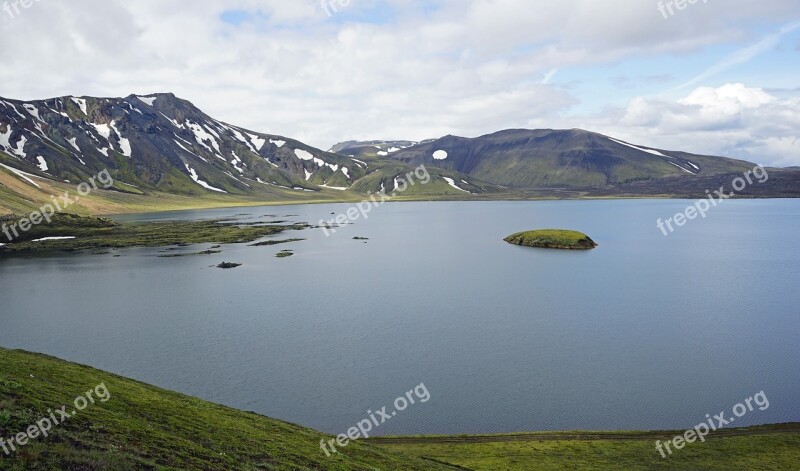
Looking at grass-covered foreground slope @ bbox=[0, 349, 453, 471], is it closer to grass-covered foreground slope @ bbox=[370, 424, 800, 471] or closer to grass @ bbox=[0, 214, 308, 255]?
grass-covered foreground slope @ bbox=[370, 424, 800, 471]

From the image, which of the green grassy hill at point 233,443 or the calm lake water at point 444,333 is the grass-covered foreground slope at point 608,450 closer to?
the green grassy hill at point 233,443

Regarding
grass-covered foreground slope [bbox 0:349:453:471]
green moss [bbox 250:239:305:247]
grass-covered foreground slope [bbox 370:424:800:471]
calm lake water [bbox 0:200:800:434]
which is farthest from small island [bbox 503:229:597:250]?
grass-covered foreground slope [bbox 0:349:453:471]

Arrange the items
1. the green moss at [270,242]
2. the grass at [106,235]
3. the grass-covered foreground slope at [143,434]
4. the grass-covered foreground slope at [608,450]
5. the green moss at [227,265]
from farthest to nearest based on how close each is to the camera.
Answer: the green moss at [270,242] < the grass at [106,235] < the green moss at [227,265] < the grass-covered foreground slope at [608,450] < the grass-covered foreground slope at [143,434]

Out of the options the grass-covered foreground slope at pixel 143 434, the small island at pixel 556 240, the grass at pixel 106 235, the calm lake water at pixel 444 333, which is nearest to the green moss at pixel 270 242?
the grass at pixel 106 235

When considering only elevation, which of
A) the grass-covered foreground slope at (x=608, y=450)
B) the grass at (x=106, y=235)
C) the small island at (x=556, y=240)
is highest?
the grass at (x=106, y=235)

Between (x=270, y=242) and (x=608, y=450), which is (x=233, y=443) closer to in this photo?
(x=608, y=450)

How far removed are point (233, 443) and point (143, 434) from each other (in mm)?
4846

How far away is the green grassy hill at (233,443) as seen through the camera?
21.0 m

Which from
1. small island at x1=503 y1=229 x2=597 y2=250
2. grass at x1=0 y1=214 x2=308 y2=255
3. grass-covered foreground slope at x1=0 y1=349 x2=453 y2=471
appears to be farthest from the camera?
grass at x1=0 y1=214 x2=308 y2=255

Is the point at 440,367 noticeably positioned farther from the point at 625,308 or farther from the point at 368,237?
the point at 368,237

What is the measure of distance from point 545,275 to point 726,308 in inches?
1421

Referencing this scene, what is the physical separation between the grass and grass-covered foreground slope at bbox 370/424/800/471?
141m

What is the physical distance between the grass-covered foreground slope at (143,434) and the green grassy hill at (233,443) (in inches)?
2.6

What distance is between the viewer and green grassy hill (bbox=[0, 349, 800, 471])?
68.9ft
